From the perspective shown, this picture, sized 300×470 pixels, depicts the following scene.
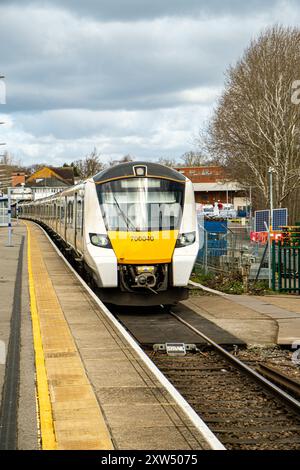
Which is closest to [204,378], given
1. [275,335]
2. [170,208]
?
[275,335]

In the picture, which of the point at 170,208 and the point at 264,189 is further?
the point at 264,189

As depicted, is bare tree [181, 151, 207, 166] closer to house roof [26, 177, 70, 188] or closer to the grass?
house roof [26, 177, 70, 188]

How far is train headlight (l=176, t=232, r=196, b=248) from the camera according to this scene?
13195 mm

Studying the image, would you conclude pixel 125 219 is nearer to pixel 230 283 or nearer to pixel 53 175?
pixel 230 283

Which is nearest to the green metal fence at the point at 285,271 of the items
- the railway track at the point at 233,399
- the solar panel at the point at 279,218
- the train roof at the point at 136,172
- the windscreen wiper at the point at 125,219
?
the train roof at the point at 136,172

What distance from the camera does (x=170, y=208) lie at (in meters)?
13.4

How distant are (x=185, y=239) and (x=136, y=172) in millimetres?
1639

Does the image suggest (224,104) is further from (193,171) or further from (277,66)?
(193,171)

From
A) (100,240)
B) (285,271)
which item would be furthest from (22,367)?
(285,271)

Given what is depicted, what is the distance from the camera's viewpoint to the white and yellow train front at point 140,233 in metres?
12.9

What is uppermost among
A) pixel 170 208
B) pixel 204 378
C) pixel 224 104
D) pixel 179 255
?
pixel 224 104
